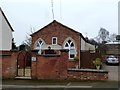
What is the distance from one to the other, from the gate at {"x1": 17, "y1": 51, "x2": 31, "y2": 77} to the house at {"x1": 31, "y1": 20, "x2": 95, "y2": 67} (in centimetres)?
1050

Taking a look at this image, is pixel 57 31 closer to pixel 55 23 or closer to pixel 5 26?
pixel 55 23

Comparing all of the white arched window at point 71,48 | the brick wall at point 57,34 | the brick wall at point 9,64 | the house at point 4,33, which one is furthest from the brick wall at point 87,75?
the white arched window at point 71,48

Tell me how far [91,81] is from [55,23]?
1911 cm

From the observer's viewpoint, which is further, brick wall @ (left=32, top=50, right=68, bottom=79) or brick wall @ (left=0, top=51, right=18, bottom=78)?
brick wall @ (left=0, top=51, right=18, bottom=78)

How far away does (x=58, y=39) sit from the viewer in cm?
3859

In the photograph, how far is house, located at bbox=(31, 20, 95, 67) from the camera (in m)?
37.8

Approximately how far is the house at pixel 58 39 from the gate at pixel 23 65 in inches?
413

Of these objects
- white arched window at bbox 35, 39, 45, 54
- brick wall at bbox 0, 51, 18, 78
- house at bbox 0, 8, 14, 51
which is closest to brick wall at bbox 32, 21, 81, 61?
white arched window at bbox 35, 39, 45, 54

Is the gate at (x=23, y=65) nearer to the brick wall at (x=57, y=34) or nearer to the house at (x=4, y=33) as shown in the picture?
the house at (x=4, y=33)

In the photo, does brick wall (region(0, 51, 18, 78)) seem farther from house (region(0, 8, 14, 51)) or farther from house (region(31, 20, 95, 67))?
house (region(31, 20, 95, 67))

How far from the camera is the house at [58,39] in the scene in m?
37.8

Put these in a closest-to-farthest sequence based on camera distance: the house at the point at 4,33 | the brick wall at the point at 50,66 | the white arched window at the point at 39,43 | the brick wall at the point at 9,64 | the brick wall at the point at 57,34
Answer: the brick wall at the point at 50,66
the brick wall at the point at 9,64
the house at the point at 4,33
the brick wall at the point at 57,34
the white arched window at the point at 39,43

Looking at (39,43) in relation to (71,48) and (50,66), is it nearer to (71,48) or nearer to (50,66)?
(71,48)

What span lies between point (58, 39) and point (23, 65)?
529 inches
